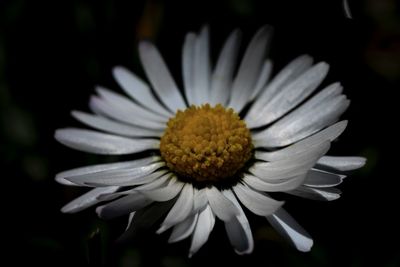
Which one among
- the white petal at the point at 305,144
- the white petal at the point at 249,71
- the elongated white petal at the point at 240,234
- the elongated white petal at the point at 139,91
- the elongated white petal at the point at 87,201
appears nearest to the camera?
the elongated white petal at the point at 240,234

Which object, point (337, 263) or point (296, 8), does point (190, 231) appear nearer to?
point (337, 263)

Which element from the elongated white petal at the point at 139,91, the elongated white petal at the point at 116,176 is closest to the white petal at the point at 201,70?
the elongated white petal at the point at 139,91

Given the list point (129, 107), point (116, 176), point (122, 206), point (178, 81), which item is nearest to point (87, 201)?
point (116, 176)

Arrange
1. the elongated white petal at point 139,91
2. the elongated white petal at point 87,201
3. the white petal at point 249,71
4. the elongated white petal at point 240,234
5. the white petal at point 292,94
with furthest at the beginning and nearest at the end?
the elongated white petal at point 139,91 → the white petal at point 249,71 → the white petal at point 292,94 → the elongated white petal at point 87,201 → the elongated white petal at point 240,234

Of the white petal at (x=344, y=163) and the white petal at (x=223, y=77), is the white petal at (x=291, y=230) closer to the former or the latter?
the white petal at (x=344, y=163)

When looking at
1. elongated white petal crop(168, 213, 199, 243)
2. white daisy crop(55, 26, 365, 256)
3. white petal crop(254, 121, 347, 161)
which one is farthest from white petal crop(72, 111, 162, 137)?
elongated white petal crop(168, 213, 199, 243)

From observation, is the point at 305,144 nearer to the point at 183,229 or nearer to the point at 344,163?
the point at 344,163

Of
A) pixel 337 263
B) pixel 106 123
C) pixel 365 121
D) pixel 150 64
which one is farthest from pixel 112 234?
pixel 365 121
